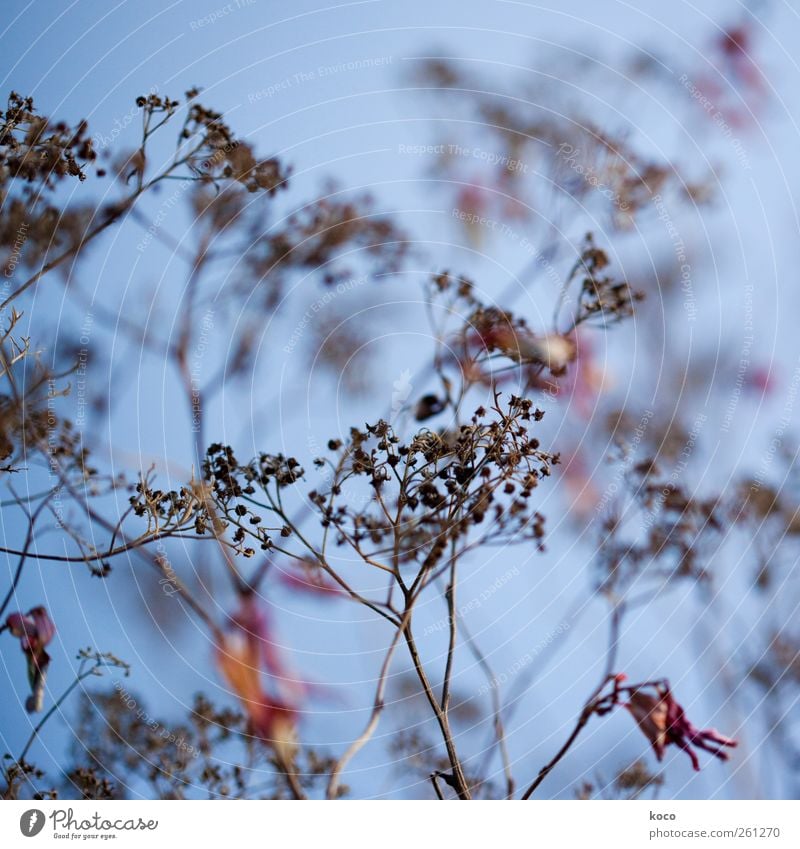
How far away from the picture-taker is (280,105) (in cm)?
158

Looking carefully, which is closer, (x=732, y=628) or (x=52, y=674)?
(x=52, y=674)

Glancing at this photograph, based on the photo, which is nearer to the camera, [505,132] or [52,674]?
[52,674]

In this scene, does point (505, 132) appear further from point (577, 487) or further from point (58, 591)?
point (58, 591)

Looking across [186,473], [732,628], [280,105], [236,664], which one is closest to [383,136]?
[280,105]

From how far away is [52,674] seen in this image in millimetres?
1435

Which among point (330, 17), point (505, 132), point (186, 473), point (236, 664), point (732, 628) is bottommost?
point (732, 628)

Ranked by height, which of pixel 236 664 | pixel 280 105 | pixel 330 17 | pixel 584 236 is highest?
pixel 330 17

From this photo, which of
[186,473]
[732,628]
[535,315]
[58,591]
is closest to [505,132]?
[535,315]

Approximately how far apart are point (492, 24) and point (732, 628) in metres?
1.13

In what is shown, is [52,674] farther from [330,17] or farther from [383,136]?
[330,17]

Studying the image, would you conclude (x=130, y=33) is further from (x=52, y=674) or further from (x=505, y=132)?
(x=52, y=674)

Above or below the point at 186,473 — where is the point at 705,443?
below

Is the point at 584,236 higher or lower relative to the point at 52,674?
higher

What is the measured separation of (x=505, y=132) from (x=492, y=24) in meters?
0.19
